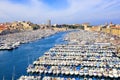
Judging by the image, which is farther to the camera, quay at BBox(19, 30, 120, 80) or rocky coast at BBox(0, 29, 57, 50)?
rocky coast at BBox(0, 29, 57, 50)

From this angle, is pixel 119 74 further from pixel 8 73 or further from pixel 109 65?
pixel 8 73

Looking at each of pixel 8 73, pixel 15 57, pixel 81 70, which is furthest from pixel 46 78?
pixel 15 57

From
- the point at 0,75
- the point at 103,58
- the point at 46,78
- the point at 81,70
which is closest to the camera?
the point at 46,78

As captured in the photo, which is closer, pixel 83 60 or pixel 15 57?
pixel 83 60

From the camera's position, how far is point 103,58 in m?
36.9

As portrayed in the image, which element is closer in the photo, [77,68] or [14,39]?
[77,68]

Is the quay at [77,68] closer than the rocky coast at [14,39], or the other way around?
the quay at [77,68]

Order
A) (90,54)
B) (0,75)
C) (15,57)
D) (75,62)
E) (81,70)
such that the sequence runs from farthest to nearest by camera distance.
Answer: (15,57), (90,54), (75,62), (0,75), (81,70)

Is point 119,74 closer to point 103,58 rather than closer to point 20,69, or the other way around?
point 103,58

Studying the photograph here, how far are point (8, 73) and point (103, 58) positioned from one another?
16652 millimetres

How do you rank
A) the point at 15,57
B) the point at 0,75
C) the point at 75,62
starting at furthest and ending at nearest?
1. the point at 15,57
2. the point at 75,62
3. the point at 0,75

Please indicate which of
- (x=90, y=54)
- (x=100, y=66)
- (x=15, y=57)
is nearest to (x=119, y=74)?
(x=100, y=66)

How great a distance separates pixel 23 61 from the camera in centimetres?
4066

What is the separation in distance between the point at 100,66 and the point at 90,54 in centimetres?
877
